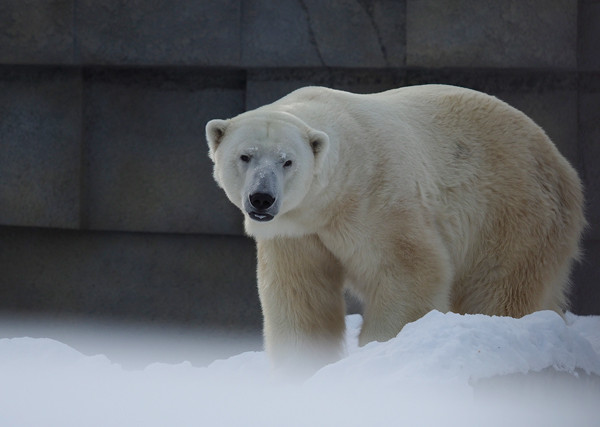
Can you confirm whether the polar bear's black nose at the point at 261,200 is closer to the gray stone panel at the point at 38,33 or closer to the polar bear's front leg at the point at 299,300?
the polar bear's front leg at the point at 299,300

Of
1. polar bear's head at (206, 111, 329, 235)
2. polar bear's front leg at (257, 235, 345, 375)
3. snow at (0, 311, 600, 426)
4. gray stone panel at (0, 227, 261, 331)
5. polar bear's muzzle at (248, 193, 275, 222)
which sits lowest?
gray stone panel at (0, 227, 261, 331)

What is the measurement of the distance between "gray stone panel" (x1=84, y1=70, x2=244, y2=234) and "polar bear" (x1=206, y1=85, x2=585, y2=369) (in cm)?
185

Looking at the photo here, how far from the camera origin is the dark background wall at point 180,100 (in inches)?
224

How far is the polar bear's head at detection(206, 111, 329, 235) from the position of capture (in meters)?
3.47

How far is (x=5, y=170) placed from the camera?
6.12 meters

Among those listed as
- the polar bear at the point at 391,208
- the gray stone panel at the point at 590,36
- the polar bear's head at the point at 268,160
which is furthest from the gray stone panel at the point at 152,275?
the polar bear's head at the point at 268,160

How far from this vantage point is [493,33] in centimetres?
566

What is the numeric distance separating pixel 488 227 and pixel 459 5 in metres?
1.91

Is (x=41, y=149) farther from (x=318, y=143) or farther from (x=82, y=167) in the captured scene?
(x=318, y=143)

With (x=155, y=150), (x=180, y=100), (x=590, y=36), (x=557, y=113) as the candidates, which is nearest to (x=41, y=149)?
(x=155, y=150)

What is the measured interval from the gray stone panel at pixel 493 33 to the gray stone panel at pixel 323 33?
0.13 meters

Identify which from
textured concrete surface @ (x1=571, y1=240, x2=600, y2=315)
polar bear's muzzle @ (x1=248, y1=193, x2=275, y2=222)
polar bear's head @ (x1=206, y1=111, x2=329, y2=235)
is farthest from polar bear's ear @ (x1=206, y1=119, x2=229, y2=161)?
textured concrete surface @ (x1=571, y1=240, x2=600, y2=315)

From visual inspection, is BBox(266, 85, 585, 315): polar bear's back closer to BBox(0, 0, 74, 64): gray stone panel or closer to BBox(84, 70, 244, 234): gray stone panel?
BBox(84, 70, 244, 234): gray stone panel

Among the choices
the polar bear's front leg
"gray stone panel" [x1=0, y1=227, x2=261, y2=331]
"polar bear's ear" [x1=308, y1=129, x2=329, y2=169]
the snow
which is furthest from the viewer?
"gray stone panel" [x1=0, y1=227, x2=261, y2=331]
